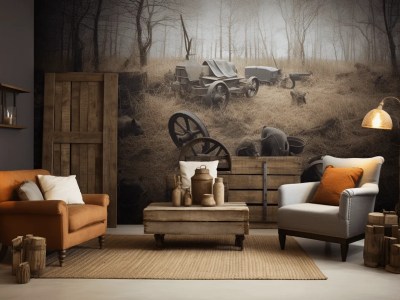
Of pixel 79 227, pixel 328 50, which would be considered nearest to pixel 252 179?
pixel 328 50

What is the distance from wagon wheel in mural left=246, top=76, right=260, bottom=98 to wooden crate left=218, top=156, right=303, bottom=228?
897 millimetres

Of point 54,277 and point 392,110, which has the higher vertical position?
point 392,110

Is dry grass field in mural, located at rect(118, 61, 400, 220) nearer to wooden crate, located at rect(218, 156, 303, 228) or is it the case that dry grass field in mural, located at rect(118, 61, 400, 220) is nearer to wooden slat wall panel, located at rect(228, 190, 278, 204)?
wooden crate, located at rect(218, 156, 303, 228)

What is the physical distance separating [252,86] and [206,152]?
1.09m

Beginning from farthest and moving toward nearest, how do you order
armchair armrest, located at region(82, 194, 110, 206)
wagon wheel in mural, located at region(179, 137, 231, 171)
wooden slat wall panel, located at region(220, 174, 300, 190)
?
wooden slat wall panel, located at region(220, 174, 300, 190)
wagon wheel in mural, located at region(179, 137, 231, 171)
armchair armrest, located at region(82, 194, 110, 206)

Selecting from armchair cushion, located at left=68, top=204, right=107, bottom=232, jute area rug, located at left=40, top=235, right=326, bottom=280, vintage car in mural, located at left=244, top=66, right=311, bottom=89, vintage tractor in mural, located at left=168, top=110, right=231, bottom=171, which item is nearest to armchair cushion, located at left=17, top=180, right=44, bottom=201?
armchair cushion, located at left=68, top=204, right=107, bottom=232

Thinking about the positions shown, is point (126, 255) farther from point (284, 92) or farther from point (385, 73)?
point (385, 73)

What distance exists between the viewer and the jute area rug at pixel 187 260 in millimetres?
4363

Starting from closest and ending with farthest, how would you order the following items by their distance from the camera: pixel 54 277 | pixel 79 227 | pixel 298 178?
pixel 54 277 < pixel 79 227 < pixel 298 178

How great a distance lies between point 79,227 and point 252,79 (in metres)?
3.40

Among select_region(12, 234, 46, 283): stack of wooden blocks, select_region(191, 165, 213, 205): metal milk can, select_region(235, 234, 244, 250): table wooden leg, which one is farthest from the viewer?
select_region(191, 165, 213, 205): metal milk can

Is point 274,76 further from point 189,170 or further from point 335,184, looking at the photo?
point 335,184

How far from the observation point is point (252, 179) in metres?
6.96

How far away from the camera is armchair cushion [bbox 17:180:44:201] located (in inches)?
193
